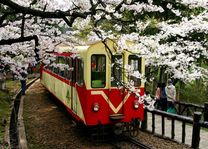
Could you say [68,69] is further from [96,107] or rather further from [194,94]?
[194,94]

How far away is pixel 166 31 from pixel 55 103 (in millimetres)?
7802

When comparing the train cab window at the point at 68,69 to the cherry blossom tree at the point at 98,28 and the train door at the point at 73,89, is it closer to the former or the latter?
the train door at the point at 73,89

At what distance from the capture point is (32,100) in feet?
64.4

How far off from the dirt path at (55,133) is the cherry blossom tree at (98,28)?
2.36 meters

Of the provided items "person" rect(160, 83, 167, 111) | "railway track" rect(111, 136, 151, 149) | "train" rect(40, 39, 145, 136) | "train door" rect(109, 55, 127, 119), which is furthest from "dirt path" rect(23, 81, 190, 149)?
"person" rect(160, 83, 167, 111)

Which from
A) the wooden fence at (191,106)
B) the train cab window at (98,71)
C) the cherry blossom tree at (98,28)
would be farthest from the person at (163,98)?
the train cab window at (98,71)

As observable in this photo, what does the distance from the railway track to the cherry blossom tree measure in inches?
77.7

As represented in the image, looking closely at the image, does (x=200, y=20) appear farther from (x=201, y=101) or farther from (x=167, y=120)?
(x=201, y=101)

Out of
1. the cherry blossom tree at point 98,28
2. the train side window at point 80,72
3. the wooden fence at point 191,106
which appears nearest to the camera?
the cherry blossom tree at point 98,28

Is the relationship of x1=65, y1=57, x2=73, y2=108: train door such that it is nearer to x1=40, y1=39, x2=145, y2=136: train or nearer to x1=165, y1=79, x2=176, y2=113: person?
x1=40, y1=39, x2=145, y2=136: train

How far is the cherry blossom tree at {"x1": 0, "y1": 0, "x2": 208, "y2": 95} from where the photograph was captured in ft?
21.5

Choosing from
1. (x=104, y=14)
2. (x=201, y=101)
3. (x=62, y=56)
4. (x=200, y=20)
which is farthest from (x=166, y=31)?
(x=201, y=101)

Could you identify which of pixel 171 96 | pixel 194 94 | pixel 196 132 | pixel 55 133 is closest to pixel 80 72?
pixel 55 133

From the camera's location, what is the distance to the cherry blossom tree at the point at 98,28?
6539mm
